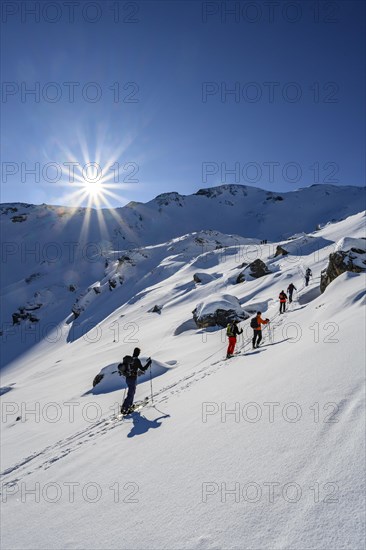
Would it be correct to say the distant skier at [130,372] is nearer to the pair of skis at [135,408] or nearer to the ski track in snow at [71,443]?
the pair of skis at [135,408]

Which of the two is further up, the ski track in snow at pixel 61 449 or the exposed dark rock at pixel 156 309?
the exposed dark rock at pixel 156 309

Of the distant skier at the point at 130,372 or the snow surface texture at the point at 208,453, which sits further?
the distant skier at the point at 130,372

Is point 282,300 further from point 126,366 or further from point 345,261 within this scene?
point 126,366

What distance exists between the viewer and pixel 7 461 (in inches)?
328

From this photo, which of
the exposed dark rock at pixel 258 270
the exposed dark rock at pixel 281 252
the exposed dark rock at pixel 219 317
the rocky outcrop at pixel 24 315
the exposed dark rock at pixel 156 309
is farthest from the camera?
the rocky outcrop at pixel 24 315

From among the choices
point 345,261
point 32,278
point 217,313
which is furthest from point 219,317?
point 32,278

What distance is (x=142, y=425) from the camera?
7.87 m

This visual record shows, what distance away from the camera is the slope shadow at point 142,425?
742 cm

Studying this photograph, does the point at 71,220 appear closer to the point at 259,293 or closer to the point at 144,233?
the point at 144,233

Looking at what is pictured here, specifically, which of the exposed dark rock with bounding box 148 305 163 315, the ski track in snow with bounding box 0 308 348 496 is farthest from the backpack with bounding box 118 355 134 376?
the exposed dark rock with bounding box 148 305 163 315

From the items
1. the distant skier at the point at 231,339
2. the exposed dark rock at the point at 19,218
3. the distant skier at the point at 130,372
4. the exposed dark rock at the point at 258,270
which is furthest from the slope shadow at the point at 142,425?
the exposed dark rock at the point at 19,218

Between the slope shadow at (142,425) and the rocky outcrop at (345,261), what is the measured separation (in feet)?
58.2

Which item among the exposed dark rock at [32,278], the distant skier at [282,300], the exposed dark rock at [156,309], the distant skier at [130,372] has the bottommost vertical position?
the distant skier at [130,372]

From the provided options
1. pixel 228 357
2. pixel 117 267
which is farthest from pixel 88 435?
pixel 117 267
